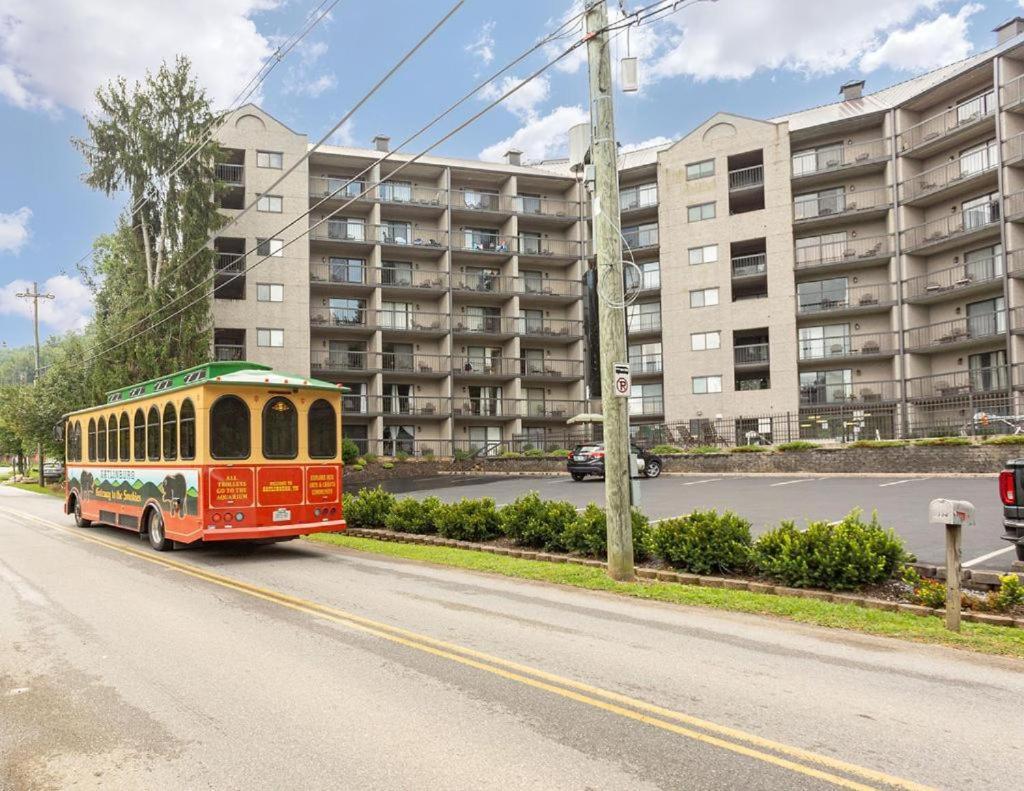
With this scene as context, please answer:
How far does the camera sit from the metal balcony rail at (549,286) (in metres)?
48.1

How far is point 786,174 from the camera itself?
1571 inches

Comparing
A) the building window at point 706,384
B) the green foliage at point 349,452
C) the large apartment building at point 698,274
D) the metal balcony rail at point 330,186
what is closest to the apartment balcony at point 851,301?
the large apartment building at point 698,274

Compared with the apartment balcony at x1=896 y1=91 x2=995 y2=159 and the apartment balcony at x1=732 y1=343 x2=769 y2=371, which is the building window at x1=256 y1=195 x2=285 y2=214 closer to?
the apartment balcony at x1=732 y1=343 x2=769 y2=371

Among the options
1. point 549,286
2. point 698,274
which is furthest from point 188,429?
point 549,286

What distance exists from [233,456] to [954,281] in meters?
35.7

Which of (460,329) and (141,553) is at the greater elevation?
(460,329)

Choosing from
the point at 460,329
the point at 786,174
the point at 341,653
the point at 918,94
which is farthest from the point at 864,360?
the point at 341,653

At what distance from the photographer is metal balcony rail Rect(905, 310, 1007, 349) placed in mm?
33156

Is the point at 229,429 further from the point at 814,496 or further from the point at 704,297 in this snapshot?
the point at 704,297

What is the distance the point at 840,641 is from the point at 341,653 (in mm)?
4733

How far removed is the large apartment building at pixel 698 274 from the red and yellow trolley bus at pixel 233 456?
24.4m

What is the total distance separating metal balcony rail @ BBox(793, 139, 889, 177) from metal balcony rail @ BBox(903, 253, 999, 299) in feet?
22.0

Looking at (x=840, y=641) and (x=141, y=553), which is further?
(x=141, y=553)

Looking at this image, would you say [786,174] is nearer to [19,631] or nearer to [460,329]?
[460,329]
